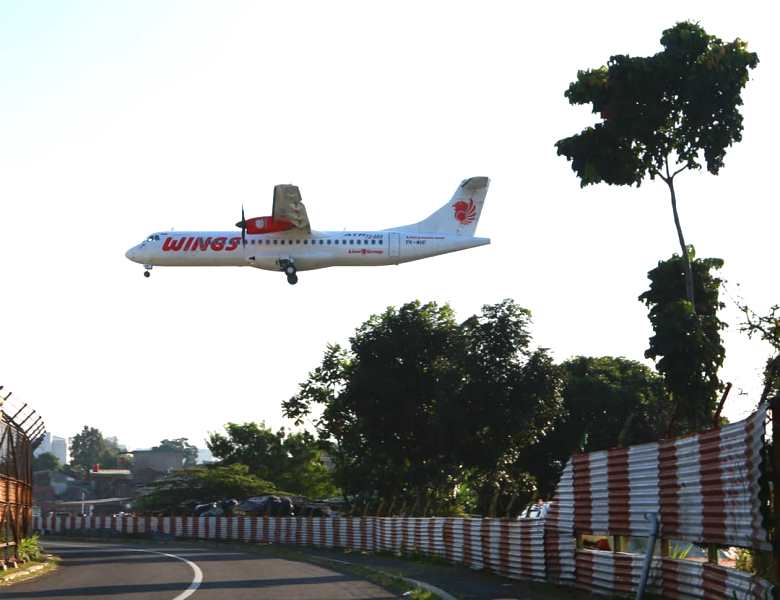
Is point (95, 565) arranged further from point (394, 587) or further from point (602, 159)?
point (602, 159)

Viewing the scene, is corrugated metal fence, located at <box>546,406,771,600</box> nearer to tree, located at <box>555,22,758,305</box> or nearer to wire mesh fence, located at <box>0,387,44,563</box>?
wire mesh fence, located at <box>0,387,44,563</box>

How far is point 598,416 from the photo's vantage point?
229 ft

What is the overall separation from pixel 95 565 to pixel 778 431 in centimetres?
2197

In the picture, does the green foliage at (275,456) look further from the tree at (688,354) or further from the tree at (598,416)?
the tree at (688,354)

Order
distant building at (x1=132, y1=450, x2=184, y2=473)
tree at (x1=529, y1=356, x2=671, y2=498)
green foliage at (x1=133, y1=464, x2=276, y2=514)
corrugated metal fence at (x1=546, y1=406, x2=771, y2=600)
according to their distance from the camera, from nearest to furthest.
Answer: corrugated metal fence at (x1=546, y1=406, x2=771, y2=600) < tree at (x1=529, y1=356, x2=671, y2=498) < green foliage at (x1=133, y1=464, x2=276, y2=514) < distant building at (x1=132, y1=450, x2=184, y2=473)

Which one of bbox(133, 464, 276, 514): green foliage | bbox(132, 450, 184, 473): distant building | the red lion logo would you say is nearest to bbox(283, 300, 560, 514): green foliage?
the red lion logo

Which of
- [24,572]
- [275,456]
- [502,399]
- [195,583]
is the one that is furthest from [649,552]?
[275,456]

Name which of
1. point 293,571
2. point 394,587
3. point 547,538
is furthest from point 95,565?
point 547,538

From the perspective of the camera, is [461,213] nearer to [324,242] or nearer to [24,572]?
[324,242]

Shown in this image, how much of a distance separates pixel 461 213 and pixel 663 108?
19.6 m

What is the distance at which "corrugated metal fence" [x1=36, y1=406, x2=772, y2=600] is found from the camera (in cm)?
1077

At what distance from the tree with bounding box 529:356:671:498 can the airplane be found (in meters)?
16.4

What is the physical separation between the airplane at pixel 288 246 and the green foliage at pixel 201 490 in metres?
26.7

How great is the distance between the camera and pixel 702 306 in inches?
1359
